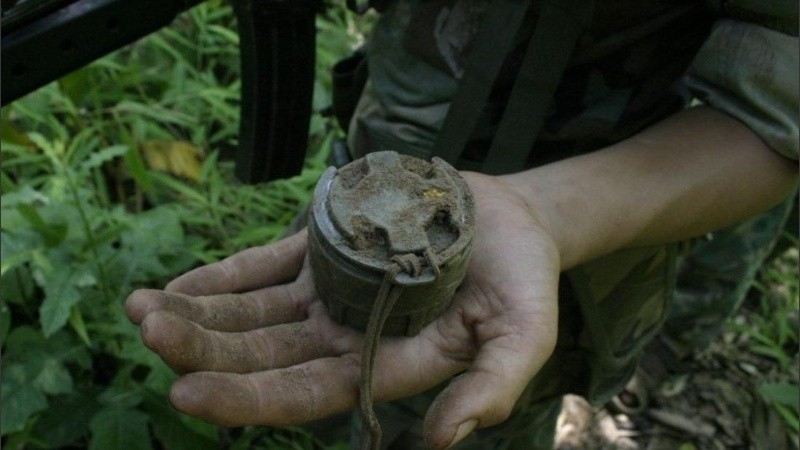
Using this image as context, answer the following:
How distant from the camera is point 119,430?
6.49ft

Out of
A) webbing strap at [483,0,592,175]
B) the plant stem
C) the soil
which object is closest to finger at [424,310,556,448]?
webbing strap at [483,0,592,175]

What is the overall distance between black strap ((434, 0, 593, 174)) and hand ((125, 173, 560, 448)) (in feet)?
0.47

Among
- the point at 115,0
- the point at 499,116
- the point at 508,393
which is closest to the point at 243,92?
the point at 115,0

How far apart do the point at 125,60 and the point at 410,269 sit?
2.31m

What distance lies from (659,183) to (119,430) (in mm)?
1311

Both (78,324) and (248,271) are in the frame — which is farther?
(78,324)

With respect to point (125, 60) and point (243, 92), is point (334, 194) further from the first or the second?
point (125, 60)

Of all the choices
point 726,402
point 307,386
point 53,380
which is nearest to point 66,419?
point 53,380

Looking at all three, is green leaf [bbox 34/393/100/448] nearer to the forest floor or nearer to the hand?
the hand

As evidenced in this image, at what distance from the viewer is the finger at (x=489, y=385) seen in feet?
3.83

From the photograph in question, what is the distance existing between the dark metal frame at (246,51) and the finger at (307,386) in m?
0.78

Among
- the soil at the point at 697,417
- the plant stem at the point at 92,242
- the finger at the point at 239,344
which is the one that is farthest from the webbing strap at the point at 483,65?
the soil at the point at 697,417

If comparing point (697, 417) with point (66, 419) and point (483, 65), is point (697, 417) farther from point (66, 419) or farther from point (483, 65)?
point (66, 419)

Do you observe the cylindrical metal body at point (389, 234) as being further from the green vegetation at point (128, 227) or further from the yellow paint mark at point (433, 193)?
the green vegetation at point (128, 227)
